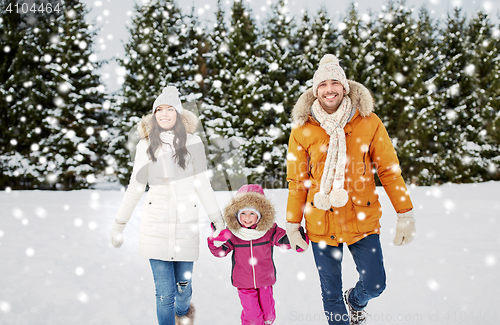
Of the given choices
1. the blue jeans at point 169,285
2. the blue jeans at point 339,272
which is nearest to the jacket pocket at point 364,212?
the blue jeans at point 339,272

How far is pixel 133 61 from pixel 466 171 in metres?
17.2

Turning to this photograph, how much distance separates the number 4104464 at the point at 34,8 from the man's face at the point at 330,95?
17510 millimetres

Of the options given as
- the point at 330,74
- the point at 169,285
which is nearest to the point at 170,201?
the point at 169,285

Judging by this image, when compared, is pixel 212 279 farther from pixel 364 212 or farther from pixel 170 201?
pixel 364 212

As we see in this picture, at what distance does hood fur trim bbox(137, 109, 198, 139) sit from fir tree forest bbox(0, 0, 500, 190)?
10166mm

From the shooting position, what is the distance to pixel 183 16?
1543 cm

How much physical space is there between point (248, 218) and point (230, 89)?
39.8 feet

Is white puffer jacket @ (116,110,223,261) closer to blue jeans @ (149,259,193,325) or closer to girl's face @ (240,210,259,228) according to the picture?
blue jeans @ (149,259,193,325)

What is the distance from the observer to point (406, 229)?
2.51 metres

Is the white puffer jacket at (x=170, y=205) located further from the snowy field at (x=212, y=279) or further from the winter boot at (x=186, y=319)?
the snowy field at (x=212, y=279)

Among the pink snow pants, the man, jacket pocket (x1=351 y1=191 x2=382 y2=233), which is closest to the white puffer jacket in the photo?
the pink snow pants

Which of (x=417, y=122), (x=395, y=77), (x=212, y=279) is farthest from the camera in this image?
(x=395, y=77)

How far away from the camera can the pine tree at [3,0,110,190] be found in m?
14.1

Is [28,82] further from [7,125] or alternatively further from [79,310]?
[79,310]
